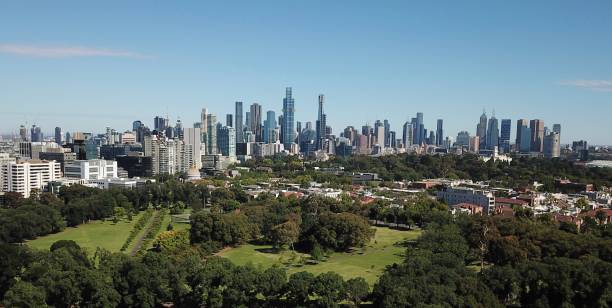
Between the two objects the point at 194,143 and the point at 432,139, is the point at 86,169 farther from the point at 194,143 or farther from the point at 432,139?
the point at 432,139

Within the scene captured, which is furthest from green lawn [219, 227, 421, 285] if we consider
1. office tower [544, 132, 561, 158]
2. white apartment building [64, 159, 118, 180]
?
office tower [544, 132, 561, 158]

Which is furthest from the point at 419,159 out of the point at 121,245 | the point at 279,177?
Answer: the point at 121,245

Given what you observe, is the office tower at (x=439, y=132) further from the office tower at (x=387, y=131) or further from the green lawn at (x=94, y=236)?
the green lawn at (x=94, y=236)

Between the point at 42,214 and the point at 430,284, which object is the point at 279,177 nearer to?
the point at 42,214

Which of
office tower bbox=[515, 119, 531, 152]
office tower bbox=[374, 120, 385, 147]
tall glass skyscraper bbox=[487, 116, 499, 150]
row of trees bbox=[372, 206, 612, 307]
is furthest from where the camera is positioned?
office tower bbox=[374, 120, 385, 147]

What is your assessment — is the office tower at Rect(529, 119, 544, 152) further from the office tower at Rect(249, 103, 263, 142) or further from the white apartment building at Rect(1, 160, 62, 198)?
the white apartment building at Rect(1, 160, 62, 198)

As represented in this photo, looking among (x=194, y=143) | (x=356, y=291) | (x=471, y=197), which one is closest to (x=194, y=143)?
(x=194, y=143)

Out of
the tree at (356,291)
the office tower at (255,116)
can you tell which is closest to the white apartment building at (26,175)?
the tree at (356,291)
